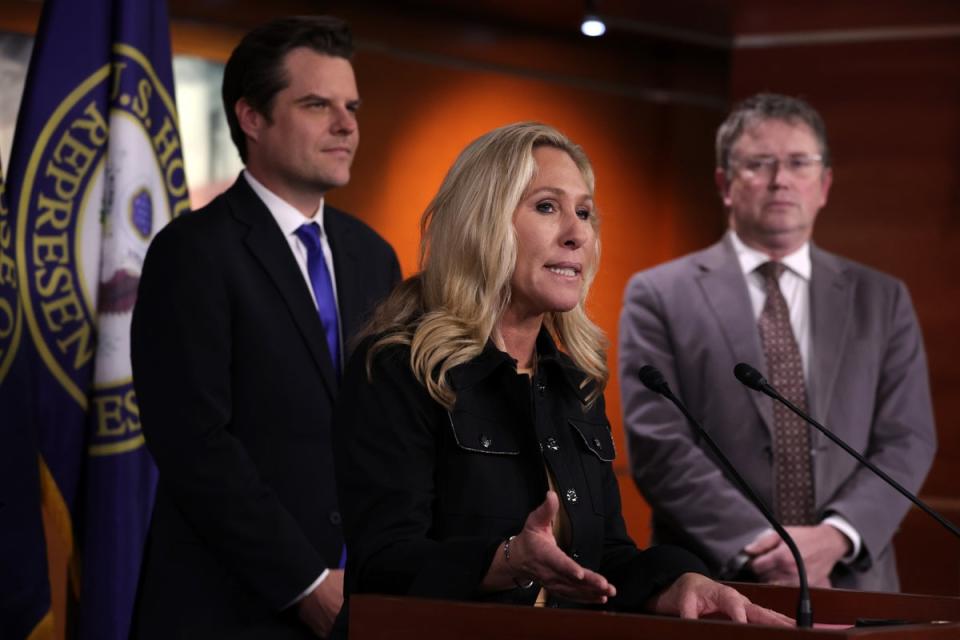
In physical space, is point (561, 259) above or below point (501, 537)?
above

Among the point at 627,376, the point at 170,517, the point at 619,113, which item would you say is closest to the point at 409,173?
the point at 619,113

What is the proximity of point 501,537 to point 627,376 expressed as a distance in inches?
76.5

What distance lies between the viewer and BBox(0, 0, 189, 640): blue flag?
3.75 m

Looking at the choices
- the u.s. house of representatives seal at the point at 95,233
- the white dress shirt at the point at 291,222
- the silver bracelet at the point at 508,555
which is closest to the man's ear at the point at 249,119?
the white dress shirt at the point at 291,222

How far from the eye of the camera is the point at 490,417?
2359 millimetres

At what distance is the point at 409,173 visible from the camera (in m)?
5.98

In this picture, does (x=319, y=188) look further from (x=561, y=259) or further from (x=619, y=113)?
(x=619, y=113)

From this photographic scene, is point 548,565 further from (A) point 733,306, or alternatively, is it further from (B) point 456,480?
(A) point 733,306

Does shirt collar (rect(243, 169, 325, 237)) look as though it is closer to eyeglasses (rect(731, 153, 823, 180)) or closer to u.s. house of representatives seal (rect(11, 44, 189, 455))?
u.s. house of representatives seal (rect(11, 44, 189, 455))

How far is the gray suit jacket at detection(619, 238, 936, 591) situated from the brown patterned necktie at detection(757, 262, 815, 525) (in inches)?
1.1

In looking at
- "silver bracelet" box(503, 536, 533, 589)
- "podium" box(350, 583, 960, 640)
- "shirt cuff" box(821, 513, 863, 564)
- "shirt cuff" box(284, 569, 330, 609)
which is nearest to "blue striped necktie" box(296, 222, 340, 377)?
"shirt cuff" box(284, 569, 330, 609)

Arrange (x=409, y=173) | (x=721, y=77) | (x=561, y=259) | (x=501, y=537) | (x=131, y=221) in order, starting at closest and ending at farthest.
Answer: (x=501, y=537)
(x=561, y=259)
(x=131, y=221)
(x=409, y=173)
(x=721, y=77)

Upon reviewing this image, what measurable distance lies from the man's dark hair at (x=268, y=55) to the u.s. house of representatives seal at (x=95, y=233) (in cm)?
54

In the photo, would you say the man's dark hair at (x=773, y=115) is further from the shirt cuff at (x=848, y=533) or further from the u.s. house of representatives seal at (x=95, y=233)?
the u.s. house of representatives seal at (x=95, y=233)
